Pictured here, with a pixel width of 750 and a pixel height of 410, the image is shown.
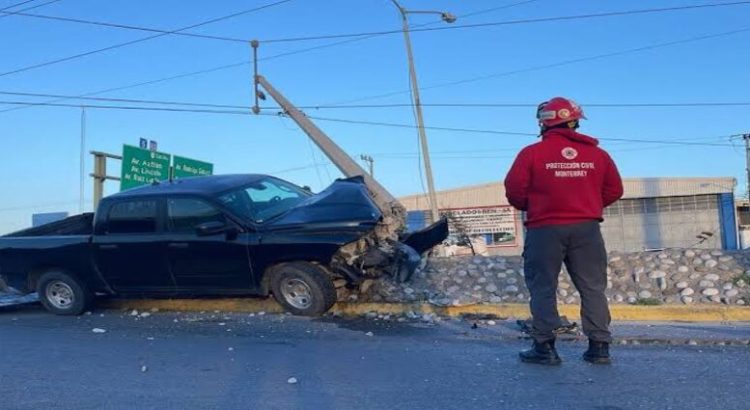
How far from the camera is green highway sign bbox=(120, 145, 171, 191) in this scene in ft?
62.1

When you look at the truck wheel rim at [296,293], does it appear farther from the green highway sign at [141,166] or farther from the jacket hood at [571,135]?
the green highway sign at [141,166]

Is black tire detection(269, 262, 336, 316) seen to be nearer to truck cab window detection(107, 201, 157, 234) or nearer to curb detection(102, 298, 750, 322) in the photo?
curb detection(102, 298, 750, 322)

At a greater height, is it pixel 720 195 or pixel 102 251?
pixel 720 195

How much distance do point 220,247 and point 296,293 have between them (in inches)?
38.1

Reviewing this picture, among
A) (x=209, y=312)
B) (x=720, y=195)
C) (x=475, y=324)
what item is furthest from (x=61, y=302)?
(x=720, y=195)

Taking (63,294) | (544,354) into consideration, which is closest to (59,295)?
(63,294)

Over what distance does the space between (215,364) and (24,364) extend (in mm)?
1603

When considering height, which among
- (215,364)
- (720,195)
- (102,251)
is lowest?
(215,364)

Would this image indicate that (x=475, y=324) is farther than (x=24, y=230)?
No

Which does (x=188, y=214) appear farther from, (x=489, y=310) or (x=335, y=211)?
(x=489, y=310)

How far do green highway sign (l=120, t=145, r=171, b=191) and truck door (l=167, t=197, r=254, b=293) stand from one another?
36.5 ft

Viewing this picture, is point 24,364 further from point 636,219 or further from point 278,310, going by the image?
point 636,219

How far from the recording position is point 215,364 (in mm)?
5504

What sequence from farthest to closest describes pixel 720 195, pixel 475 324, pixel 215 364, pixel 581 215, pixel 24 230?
pixel 720 195
pixel 24 230
pixel 475 324
pixel 215 364
pixel 581 215
